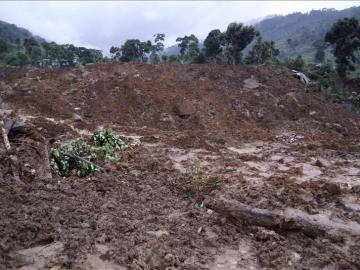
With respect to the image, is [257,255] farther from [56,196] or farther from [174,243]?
[56,196]

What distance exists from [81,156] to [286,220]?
18.6ft

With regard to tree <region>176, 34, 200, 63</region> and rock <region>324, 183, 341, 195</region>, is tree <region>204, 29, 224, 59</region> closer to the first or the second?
tree <region>176, 34, 200, 63</region>

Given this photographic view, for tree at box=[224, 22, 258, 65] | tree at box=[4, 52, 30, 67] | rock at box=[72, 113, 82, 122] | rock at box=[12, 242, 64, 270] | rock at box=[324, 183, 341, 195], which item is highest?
tree at box=[4, 52, 30, 67]

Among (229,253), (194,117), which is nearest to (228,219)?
(229,253)

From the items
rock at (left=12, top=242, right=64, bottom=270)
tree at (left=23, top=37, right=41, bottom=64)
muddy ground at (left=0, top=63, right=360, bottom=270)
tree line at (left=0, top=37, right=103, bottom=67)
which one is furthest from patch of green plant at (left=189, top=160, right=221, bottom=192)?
tree at (left=23, top=37, right=41, bottom=64)

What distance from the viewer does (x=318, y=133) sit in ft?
56.7

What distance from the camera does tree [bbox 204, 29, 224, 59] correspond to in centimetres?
3234

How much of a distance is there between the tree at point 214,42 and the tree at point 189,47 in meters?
4.16

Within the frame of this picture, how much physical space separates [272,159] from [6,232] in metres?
8.43

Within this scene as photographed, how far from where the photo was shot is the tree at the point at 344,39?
2916 centimetres

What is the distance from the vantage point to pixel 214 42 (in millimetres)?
32750

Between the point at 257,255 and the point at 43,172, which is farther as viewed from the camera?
the point at 43,172

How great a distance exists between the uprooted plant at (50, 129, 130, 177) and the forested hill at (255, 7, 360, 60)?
69.4 m

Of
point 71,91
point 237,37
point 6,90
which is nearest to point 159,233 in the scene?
point 71,91
